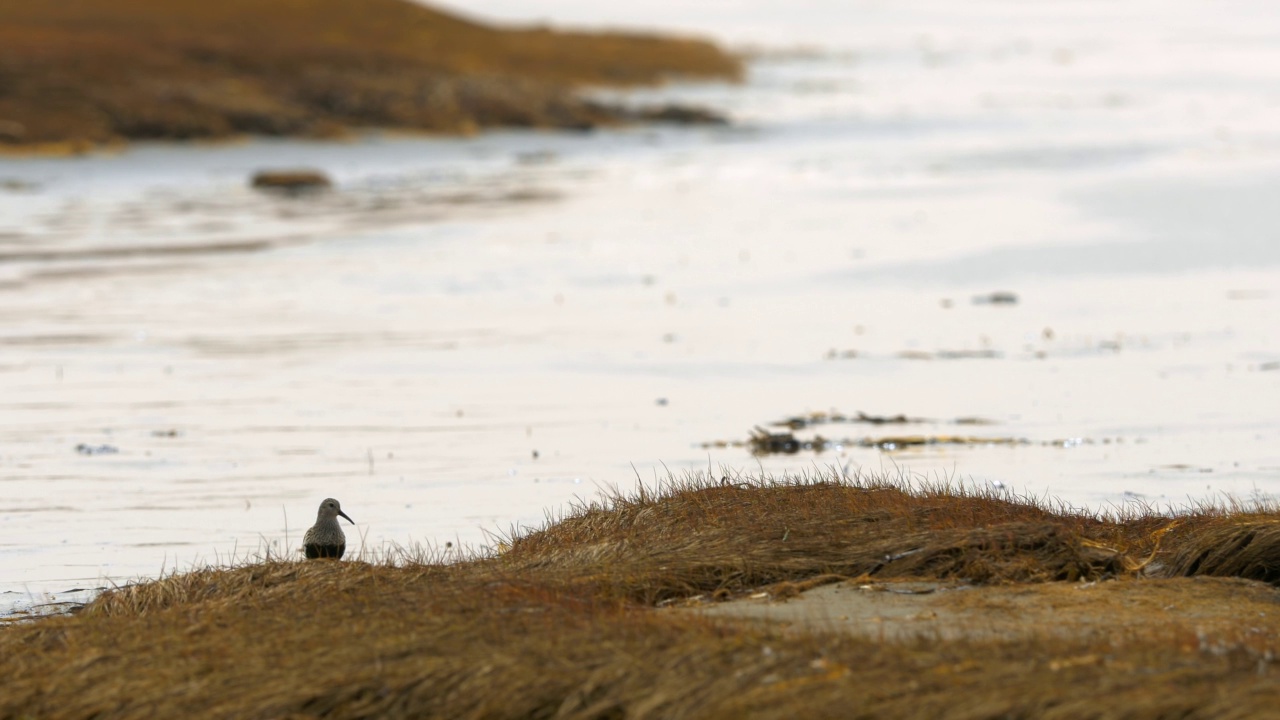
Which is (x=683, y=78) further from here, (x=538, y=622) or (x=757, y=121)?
(x=538, y=622)

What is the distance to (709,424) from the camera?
41.8 feet

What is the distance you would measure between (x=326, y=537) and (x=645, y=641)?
8.74 feet

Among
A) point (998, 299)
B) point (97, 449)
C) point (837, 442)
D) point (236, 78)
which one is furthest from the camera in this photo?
point (236, 78)

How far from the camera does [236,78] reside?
51.7 m

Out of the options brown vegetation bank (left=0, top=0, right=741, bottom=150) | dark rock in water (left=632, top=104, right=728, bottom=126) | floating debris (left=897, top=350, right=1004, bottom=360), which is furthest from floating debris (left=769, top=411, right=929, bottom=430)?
dark rock in water (left=632, top=104, right=728, bottom=126)

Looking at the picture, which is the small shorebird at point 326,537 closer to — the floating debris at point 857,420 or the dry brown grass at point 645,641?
the dry brown grass at point 645,641

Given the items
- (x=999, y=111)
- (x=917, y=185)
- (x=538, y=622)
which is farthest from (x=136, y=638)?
(x=999, y=111)

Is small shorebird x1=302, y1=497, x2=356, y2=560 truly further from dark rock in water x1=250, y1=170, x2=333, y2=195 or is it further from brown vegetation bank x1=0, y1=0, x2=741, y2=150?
brown vegetation bank x1=0, y1=0, x2=741, y2=150

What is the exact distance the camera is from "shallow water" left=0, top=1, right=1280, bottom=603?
1083 centimetres

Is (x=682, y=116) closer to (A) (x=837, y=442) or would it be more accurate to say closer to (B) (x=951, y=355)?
(B) (x=951, y=355)

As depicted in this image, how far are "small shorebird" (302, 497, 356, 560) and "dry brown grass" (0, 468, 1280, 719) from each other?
66 cm

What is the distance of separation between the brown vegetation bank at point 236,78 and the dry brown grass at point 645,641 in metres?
35.5

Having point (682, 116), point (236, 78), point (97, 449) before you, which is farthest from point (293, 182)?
point (97, 449)

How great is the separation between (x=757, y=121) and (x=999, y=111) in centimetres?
915
